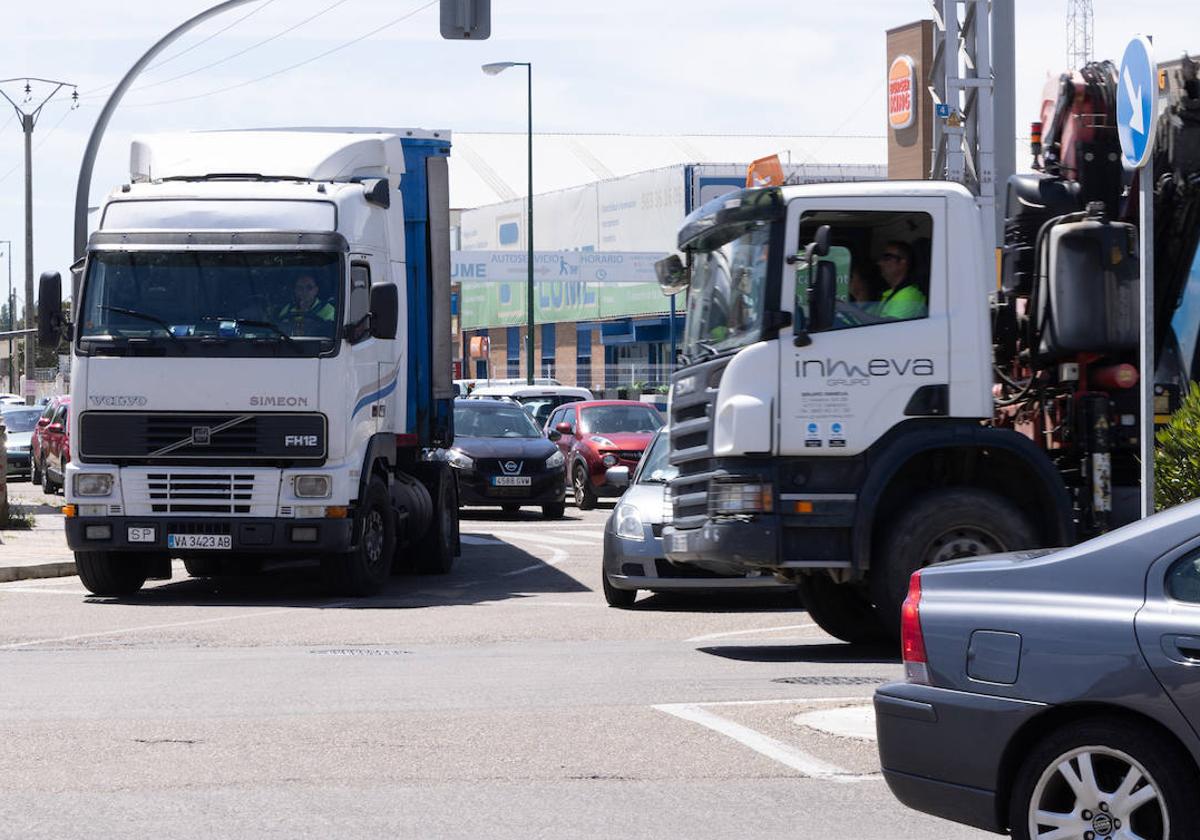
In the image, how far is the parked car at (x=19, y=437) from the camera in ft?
144

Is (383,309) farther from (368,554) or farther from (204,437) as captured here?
(368,554)

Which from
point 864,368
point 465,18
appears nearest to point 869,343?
point 864,368

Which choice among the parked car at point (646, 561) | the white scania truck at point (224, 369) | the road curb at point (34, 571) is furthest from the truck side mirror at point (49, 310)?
the parked car at point (646, 561)

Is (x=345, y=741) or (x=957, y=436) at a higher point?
(x=957, y=436)

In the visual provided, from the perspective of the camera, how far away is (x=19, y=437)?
44156mm

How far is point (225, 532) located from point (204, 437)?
796 millimetres

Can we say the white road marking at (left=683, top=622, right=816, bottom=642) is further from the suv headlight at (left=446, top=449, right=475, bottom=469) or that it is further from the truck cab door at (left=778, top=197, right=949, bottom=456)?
the suv headlight at (left=446, top=449, right=475, bottom=469)

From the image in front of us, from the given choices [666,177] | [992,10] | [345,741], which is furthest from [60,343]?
[666,177]

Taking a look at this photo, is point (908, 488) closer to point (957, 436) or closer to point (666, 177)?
point (957, 436)

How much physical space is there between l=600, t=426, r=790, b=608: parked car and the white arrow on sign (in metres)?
5.71

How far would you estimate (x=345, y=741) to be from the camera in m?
8.77

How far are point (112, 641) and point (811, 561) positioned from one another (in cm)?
491

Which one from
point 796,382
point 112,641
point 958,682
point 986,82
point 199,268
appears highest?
point 986,82

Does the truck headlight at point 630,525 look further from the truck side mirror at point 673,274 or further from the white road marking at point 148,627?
the white road marking at point 148,627
